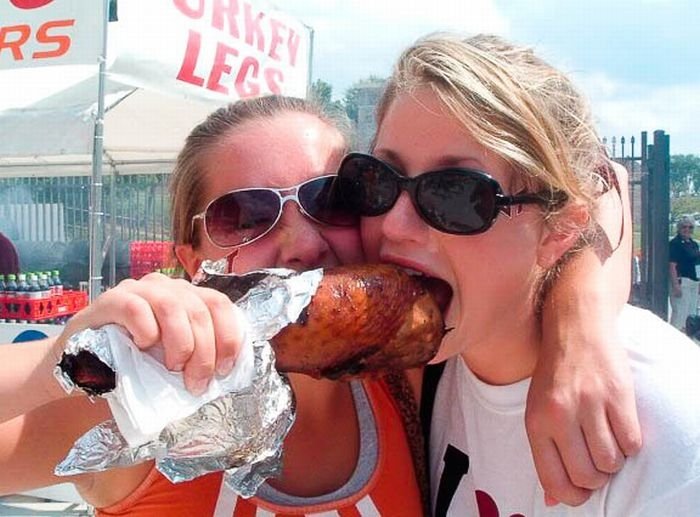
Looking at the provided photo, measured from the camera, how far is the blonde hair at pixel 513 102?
1.68m

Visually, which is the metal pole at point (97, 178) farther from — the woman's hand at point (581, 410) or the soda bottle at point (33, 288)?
the woman's hand at point (581, 410)

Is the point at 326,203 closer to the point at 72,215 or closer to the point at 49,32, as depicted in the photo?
the point at 49,32

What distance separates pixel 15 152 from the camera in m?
5.59

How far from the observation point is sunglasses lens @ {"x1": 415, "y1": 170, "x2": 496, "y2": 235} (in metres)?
1.69

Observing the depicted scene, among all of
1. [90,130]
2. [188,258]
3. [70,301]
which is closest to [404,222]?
[188,258]

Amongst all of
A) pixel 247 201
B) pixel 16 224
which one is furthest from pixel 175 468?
pixel 16 224

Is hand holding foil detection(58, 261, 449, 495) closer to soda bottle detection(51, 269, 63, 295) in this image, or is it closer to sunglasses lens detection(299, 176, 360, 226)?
sunglasses lens detection(299, 176, 360, 226)

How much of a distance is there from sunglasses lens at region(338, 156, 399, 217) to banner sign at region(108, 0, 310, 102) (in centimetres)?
379

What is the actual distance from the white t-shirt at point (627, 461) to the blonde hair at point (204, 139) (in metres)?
0.85

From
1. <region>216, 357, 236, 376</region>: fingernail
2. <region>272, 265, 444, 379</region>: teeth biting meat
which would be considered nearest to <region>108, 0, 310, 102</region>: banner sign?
<region>272, 265, 444, 379</region>: teeth biting meat

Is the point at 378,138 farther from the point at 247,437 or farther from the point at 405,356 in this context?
the point at 247,437

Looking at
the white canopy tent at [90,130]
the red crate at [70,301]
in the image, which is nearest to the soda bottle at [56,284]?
the red crate at [70,301]

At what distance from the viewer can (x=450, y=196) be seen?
1.69 meters

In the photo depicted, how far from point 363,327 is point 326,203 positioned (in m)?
0.42
